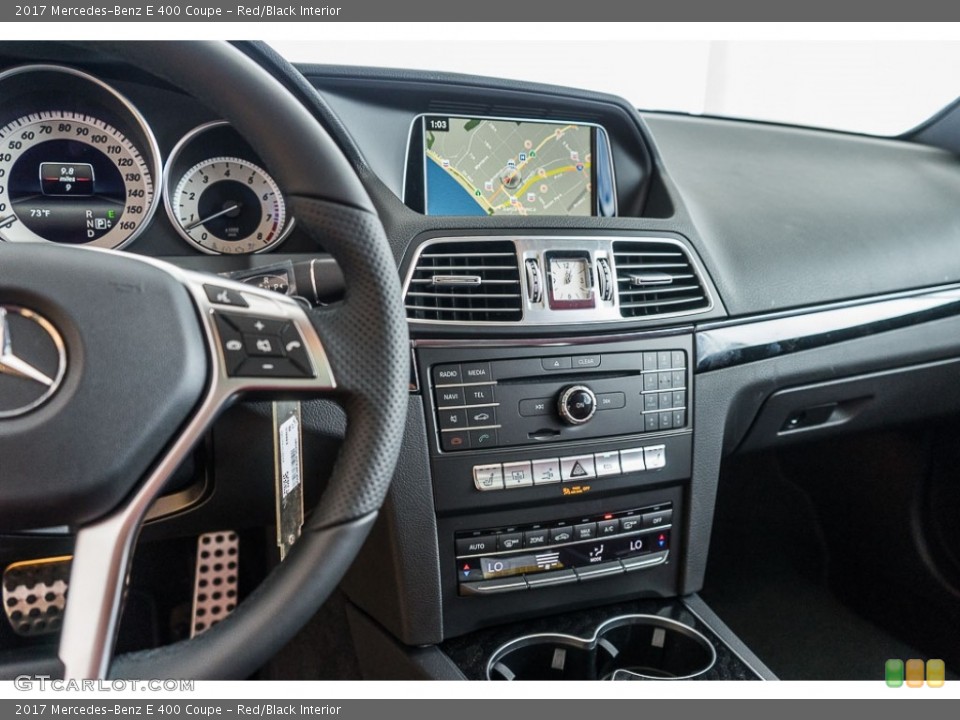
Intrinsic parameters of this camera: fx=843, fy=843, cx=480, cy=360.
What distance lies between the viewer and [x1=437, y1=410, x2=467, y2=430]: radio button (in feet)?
3.33

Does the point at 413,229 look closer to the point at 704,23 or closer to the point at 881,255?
the point at 704,23

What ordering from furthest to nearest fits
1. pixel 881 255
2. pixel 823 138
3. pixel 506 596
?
1. pixel 823 138
2. pixel 881 255
3. pixel 506 596

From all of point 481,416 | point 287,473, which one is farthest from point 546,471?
point 287,473

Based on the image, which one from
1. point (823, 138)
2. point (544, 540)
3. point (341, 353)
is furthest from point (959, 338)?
point (341, 353)

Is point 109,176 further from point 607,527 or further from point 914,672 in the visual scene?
point 914,672

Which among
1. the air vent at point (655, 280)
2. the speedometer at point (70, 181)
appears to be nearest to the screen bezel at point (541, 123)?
the air vent at point (655, 280)

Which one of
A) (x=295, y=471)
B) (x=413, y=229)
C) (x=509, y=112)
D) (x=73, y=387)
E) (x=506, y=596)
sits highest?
(x=509, y=112)

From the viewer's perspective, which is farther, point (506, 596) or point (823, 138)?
point (823, 138)

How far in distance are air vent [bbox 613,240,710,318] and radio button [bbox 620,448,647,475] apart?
0.59 feet

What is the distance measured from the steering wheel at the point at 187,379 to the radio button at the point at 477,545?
1.20ft

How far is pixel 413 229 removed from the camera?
3.31 feet

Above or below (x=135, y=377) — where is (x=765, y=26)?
above

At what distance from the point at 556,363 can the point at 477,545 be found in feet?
0.83

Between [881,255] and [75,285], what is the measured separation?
1169 mm
